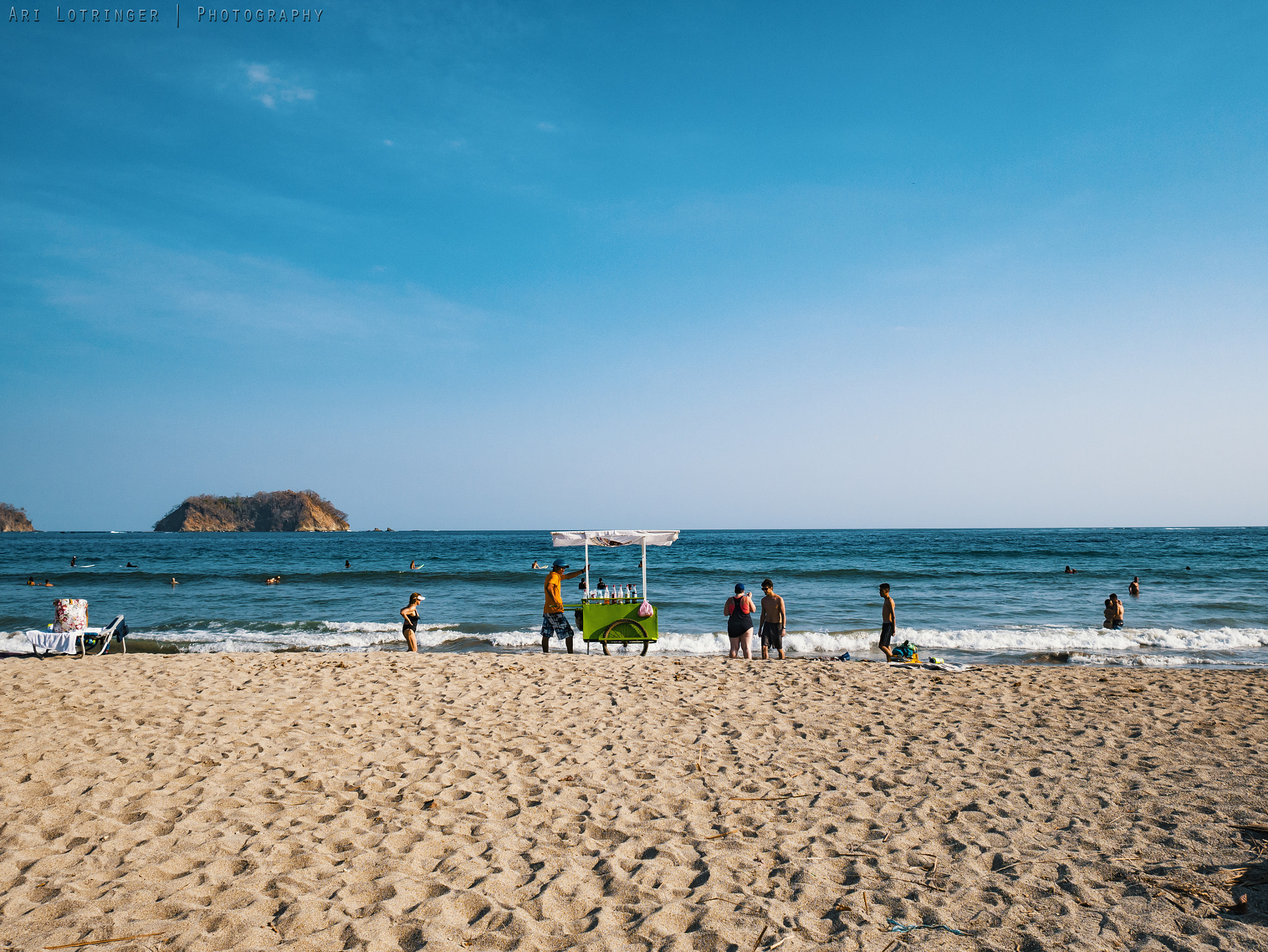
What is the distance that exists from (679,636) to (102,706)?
38.8 ft

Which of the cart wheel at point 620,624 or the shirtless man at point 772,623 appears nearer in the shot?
the shirtless man at point 772,623

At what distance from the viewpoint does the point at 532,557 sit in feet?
174

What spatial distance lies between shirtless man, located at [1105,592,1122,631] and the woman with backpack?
10.7 m

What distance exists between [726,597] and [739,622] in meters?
13.1

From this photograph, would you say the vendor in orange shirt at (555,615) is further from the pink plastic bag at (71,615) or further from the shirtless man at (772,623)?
the pink plastic bag at (71,615)

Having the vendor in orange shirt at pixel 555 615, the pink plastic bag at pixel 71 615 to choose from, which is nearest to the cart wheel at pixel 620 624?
the vendor in orange shirt at pixel 555 615

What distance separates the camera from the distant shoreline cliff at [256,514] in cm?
13338

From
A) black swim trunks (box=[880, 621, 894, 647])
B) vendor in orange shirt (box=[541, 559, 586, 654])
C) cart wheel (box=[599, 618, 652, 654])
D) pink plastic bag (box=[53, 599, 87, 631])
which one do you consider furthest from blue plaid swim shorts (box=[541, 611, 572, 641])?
pink plastic bag (box=[53, 599, 87, 631])

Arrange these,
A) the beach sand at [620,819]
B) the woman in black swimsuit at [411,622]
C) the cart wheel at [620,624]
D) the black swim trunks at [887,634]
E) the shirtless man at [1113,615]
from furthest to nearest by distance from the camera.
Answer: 1. the shirtless man at [1113,615]
2. the woman in black swimsuit at [411,622]
3. the cart wheel at [620,624]
4. the black swim trunks at [887,634]
5. the beach sand at [620,819]

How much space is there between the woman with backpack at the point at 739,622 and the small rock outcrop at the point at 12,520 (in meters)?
194

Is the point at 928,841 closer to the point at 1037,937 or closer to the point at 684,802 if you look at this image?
the point at 1037,937

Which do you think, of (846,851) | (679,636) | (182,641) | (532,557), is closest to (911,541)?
(532,557)

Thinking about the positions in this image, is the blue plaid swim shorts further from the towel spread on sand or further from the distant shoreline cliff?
the distant shoreline cliff

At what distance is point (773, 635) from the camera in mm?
13078
